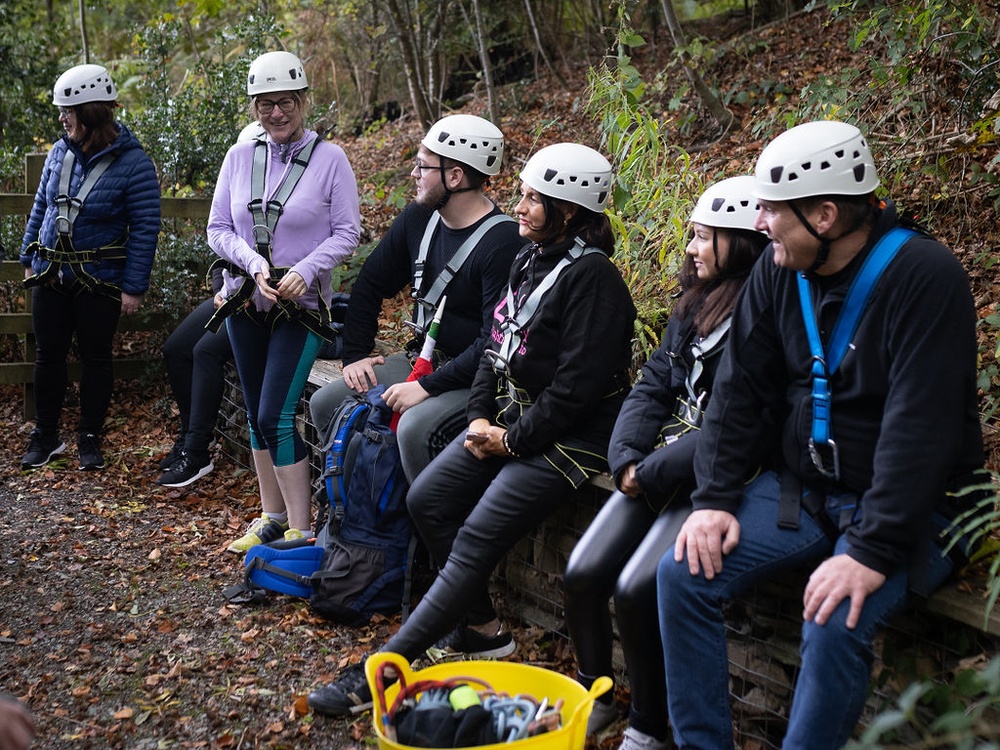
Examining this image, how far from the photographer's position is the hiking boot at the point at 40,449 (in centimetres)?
661

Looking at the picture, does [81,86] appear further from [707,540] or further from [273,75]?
[707,540]

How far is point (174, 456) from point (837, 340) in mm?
4637

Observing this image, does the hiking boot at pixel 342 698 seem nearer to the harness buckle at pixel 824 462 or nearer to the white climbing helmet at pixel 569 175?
the harness buckle at pixel 824 462

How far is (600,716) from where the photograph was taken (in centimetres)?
367

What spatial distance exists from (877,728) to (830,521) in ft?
5.11

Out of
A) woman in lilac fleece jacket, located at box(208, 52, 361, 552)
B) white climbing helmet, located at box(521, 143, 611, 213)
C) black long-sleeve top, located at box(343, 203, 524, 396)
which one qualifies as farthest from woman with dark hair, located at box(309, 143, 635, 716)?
woman in lilac fleece jacket, located at box(208, 52, 361, 552)

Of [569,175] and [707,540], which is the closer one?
[707,540]

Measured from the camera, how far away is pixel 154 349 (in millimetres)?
7668

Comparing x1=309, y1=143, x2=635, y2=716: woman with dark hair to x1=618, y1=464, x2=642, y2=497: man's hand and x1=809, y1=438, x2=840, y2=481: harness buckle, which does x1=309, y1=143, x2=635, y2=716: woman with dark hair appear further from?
x1=809, y1=438, x2=840, y2=481: harness buckle

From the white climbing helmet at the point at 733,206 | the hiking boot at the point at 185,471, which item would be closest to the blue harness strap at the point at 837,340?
the white climbing helmet at the point at 733,206

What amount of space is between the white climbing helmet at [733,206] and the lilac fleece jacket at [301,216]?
2101mm

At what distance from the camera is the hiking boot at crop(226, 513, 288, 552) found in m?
5.38

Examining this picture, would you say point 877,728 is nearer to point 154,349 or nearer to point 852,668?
point 852,668

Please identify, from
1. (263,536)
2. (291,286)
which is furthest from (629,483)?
(263,536)
